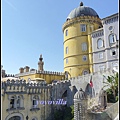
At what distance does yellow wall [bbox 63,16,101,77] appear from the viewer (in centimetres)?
3253

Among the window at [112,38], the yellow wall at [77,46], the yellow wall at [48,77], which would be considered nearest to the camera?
the window at [112,38]

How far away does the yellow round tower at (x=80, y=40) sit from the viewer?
3259 centimetres

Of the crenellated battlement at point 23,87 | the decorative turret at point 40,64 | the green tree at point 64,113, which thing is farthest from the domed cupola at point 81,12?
the green tree at point 64,113

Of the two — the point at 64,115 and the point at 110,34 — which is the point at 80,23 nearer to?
the point at 110,34

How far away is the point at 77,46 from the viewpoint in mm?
33406

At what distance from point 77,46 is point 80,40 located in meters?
1.37

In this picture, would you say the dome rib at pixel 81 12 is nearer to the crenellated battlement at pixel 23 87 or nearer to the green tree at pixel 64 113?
the crenellated battlement at pixel 23 87

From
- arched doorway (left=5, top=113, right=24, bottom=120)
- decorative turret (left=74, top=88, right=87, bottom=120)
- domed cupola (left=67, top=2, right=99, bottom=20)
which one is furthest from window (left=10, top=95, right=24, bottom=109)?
domed cupola (left=67, top=2, right=99, bottom=20)

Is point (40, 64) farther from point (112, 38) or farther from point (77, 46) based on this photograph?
point (112, 38)

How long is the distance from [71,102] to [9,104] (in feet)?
30.8

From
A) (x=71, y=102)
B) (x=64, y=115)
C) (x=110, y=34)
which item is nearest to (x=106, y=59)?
(x=110, y=34)

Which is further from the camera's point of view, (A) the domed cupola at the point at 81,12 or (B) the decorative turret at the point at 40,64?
(B) the decorative turret at the point at 40,64

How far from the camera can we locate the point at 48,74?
115ft

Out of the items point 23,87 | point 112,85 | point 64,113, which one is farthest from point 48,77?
point 112,85
